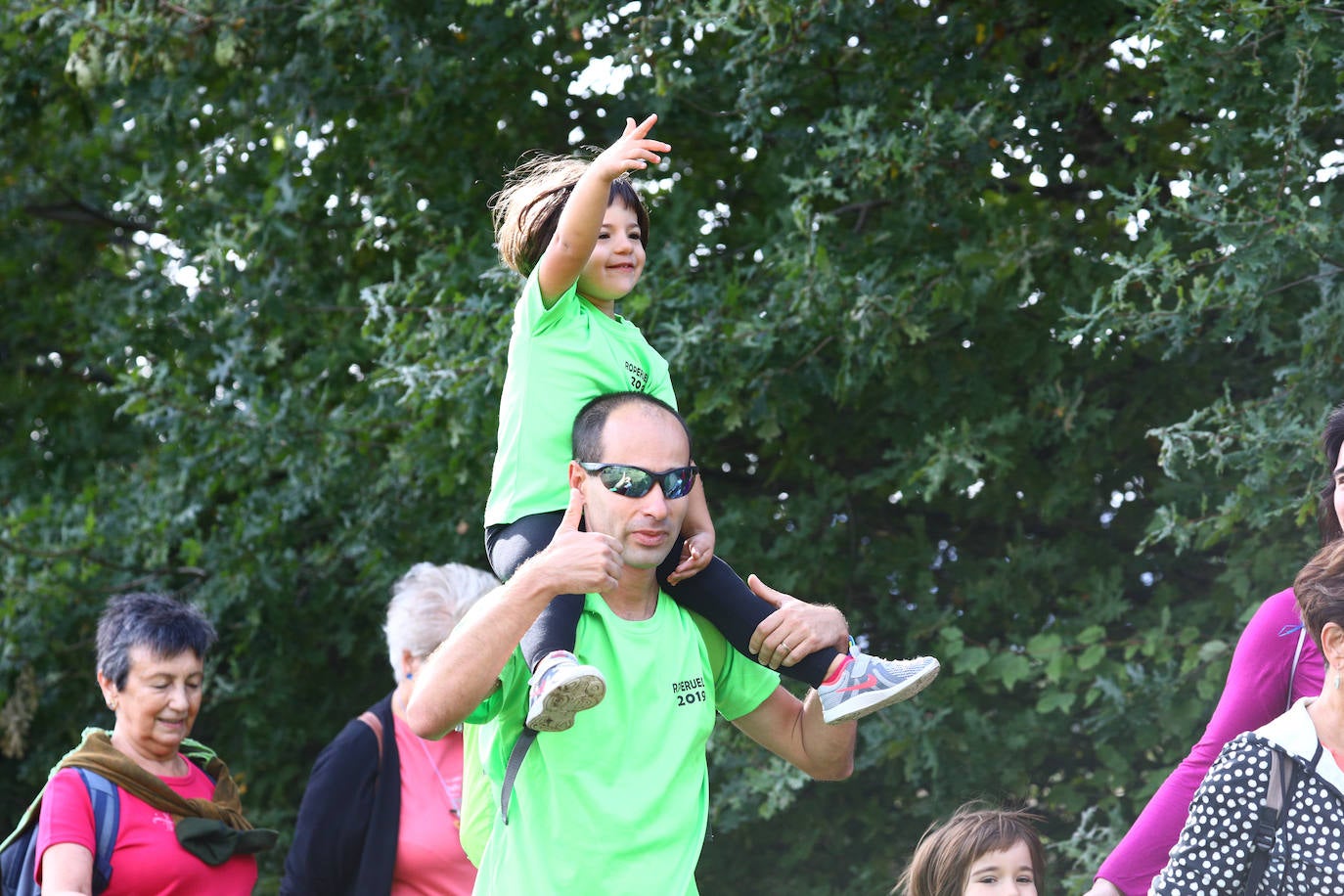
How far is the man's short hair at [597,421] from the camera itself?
2.39 meters

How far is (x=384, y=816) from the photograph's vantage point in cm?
360

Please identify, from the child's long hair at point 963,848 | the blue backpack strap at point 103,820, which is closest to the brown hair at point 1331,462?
the child's long hair at point 963,848

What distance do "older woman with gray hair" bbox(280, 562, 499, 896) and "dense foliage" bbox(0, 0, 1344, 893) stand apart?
1570 mm

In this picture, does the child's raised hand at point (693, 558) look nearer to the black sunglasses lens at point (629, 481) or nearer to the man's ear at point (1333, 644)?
the black sunglasses lens at point (629, 481)

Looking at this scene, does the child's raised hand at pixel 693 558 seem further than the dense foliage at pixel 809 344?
No

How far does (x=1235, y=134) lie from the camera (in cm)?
438

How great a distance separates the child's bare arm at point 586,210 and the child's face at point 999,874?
1.53 metres

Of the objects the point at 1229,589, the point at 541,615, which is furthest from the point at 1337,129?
the point at 541,615

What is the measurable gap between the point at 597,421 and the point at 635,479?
0.48 ft

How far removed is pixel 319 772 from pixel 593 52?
10.8 feet

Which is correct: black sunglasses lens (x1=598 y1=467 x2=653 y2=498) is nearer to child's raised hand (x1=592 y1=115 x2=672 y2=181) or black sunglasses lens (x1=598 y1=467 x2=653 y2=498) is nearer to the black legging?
the black legging

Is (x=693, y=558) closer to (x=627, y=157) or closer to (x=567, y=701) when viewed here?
(x=567, y=701)

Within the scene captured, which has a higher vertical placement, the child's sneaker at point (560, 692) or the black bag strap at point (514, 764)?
the child's sneaker at point (560, 692)

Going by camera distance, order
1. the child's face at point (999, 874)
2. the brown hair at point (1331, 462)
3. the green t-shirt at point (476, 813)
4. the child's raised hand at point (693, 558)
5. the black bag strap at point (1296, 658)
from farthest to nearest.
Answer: the child's face at point (999, 874)
the green t-shirt at point (476, 813)
the brown hair at point (1331, 462)
the black bag strap at point (1296, 658)
the child's raised hand at point (693, 558)
